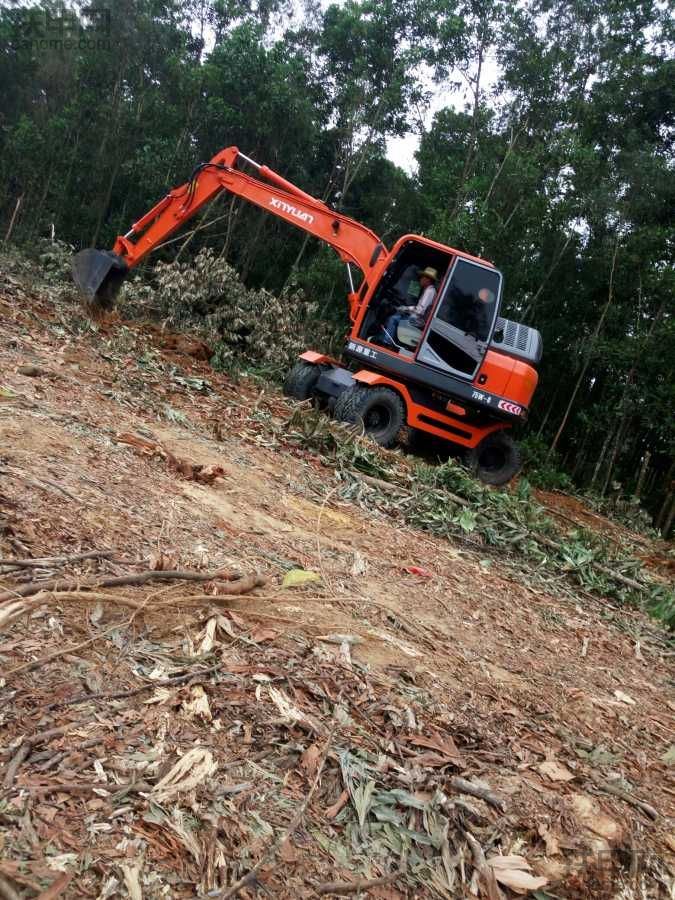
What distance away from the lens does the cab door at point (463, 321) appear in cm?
991

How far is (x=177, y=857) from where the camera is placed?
6.55 ft

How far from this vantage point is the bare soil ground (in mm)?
2098

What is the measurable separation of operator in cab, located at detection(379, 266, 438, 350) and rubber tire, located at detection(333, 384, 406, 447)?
2.43ft

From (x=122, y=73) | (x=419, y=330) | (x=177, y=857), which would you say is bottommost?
(x=177, y=857)

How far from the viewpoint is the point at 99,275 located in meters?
10.4

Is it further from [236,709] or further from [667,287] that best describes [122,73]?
[236,709]

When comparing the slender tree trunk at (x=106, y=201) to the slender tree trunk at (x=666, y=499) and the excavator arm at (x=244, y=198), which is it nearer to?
the excavator arm at (x=244, y=198)

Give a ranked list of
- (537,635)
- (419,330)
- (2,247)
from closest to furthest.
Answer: (537,635) → (419,330) → (2,247)

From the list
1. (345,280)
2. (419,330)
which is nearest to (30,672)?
(419,330)

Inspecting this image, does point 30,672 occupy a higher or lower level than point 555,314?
lower

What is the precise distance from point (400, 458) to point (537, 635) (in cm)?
443

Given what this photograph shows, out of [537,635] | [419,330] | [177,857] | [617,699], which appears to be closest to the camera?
[177,857]

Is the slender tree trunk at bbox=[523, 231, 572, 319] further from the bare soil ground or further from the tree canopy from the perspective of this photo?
the bare soil ground

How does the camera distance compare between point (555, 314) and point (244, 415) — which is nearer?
point (244, 415)
